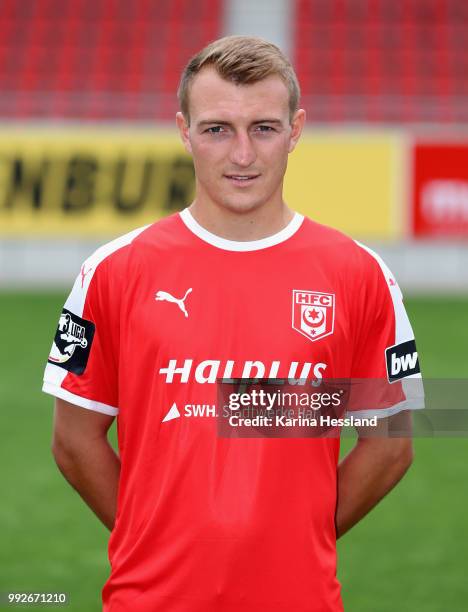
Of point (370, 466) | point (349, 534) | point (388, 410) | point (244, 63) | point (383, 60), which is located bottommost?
point (349, 534)

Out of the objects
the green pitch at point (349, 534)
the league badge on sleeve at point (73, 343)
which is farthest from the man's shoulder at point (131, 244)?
the green pitch at point (349, 534)

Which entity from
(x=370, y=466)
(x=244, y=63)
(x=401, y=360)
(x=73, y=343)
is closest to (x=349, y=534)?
(x=370, y=466)

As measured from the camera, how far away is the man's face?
201cm

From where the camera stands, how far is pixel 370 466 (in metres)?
2.24

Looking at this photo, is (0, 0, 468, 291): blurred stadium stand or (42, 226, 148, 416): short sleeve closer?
(42, 226, 148, 416): short sleeve

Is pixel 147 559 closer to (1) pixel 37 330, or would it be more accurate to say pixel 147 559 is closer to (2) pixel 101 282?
(2) pixel 101 282

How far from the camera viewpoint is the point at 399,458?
225 cm

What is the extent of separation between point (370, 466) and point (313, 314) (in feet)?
1.27

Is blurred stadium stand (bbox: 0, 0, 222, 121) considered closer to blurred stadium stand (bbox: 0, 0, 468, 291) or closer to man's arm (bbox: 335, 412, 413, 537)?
blurred stadium stand (bbox: 0, 0, 468, 291)

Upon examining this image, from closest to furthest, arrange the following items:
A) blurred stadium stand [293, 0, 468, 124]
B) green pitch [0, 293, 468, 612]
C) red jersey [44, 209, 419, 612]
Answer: red jersey [44, 209, 419, 612] < green pitch [0, 293, 468, 612] < blurred stadium stand [293, 0, 468, 124]

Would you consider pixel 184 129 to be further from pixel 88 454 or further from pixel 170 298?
pixel 88 454

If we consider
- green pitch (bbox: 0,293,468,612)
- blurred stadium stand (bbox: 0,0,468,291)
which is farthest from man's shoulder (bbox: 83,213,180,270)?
blurred stadium stand (bbox: 0,0,468,291)

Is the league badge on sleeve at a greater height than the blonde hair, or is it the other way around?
the blonde hair

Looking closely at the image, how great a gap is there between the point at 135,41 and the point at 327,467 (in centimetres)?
1497
